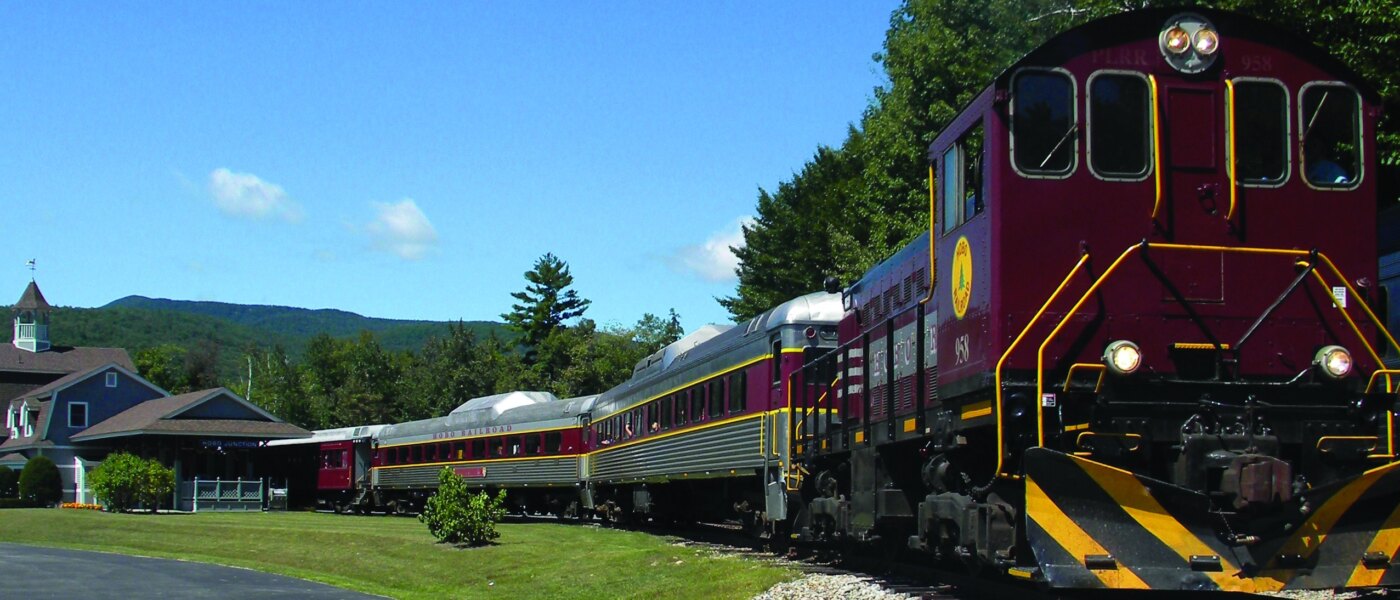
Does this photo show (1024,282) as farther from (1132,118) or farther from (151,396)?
(151,396)

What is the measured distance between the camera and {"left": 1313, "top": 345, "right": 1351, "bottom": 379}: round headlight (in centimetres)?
1009

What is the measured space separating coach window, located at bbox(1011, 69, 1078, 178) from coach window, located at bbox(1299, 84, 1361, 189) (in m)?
1.83

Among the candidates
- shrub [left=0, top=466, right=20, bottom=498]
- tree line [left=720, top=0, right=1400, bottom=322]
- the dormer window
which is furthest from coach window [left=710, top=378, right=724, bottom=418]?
the dormer window

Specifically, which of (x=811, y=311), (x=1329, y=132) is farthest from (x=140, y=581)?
(x=1329, y=132)

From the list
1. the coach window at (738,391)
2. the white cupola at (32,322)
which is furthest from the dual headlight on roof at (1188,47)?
the white cupola at (32,322)

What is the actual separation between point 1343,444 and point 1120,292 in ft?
6.24

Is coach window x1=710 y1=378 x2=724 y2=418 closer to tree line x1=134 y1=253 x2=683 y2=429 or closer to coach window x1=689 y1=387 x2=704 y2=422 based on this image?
coach window x1=689 y1=387 x2=704 y2=422

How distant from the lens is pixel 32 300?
266 ft

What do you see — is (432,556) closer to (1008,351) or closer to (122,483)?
(1008,351)

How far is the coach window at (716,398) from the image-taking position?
2279 cm

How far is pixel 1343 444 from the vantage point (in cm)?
1002

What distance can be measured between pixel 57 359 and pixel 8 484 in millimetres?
20670

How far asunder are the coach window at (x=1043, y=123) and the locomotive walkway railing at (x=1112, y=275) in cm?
76

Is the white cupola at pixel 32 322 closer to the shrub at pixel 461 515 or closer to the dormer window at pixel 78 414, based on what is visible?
the dormer window at pixel 78 414
